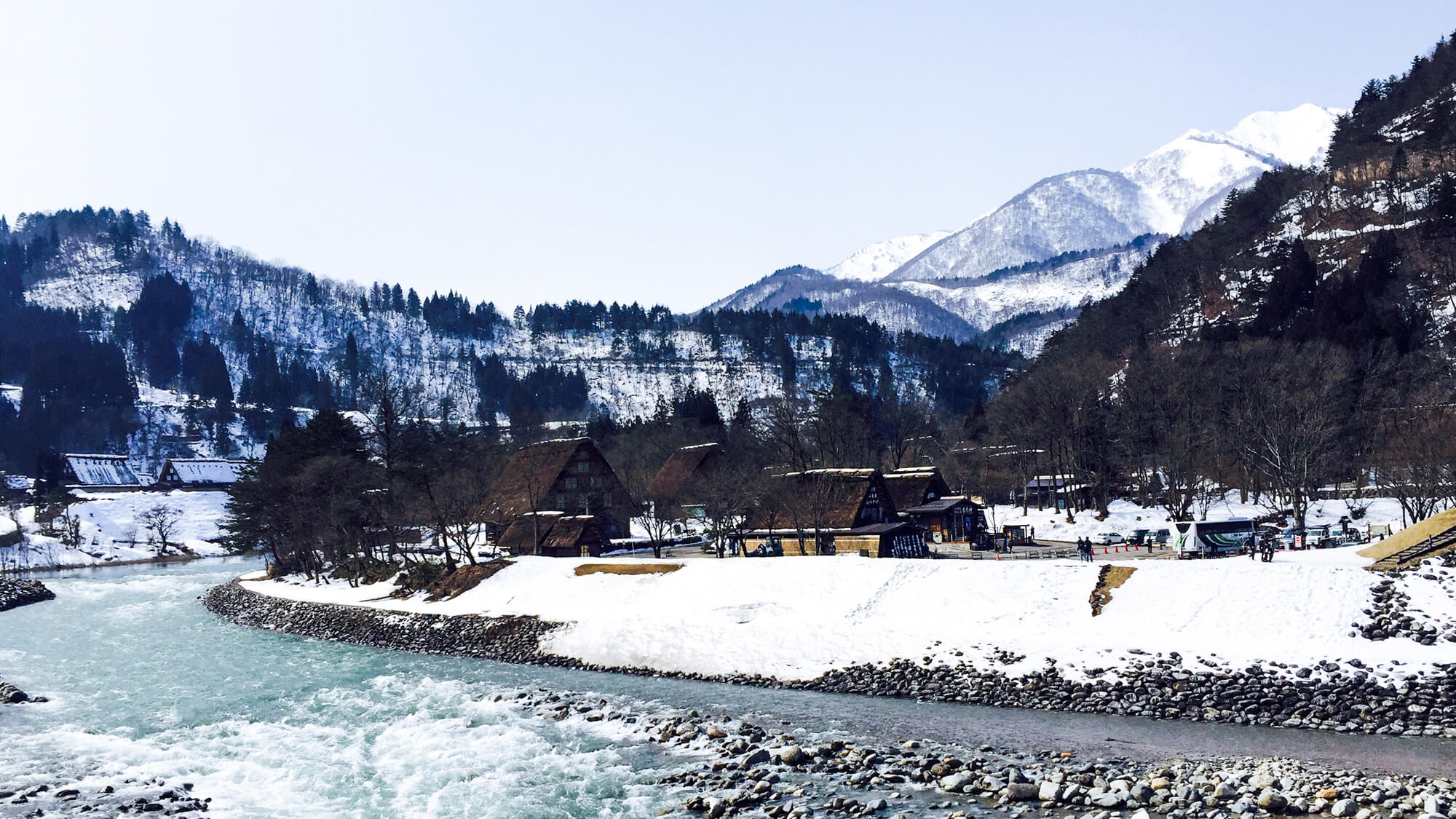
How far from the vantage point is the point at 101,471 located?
450 ft

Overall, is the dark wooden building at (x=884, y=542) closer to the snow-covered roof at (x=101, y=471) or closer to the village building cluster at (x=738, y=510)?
the village building cluster at (x=738, y=510)

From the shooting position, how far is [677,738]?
73.6 ft

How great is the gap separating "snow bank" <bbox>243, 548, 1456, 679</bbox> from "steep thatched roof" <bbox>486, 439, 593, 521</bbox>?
19.5 meters

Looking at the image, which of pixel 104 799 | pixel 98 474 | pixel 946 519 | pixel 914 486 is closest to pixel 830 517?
pixel 946 519

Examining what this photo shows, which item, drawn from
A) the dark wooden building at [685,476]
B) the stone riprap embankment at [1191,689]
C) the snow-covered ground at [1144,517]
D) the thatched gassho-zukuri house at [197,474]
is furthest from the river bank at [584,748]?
the thatched gassho-zukuri house at [197,474]

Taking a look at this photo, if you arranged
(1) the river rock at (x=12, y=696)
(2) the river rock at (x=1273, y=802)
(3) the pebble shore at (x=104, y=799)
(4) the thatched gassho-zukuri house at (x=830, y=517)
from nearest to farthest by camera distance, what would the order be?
(2) the river rock at (x=1273, y=802), (3) the pebble shore at (x=104, y=799), (1) the river rock at (x=12, y=696), (4) the thatched gassho-zukuri house at (x=830, y=517)

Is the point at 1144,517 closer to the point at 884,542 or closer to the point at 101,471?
the point at 884,542

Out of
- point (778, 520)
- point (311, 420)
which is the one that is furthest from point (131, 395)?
point (778, 520)

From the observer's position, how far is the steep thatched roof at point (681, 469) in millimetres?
70250

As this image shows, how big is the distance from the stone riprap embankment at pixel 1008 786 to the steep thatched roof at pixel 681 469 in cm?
4800

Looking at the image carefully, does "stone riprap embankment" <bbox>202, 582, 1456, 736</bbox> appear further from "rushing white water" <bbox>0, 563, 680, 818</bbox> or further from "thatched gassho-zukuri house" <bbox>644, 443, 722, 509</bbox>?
"thatched gassho-zukuri house" <bbox>644, 443, 722, 509</bbox>

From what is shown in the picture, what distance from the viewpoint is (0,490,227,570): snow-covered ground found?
89.4m

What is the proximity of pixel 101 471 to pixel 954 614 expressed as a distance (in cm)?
14365

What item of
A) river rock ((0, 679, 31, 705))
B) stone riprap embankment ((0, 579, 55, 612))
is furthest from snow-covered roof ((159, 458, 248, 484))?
river rock ((0, 679, 31, 705))
